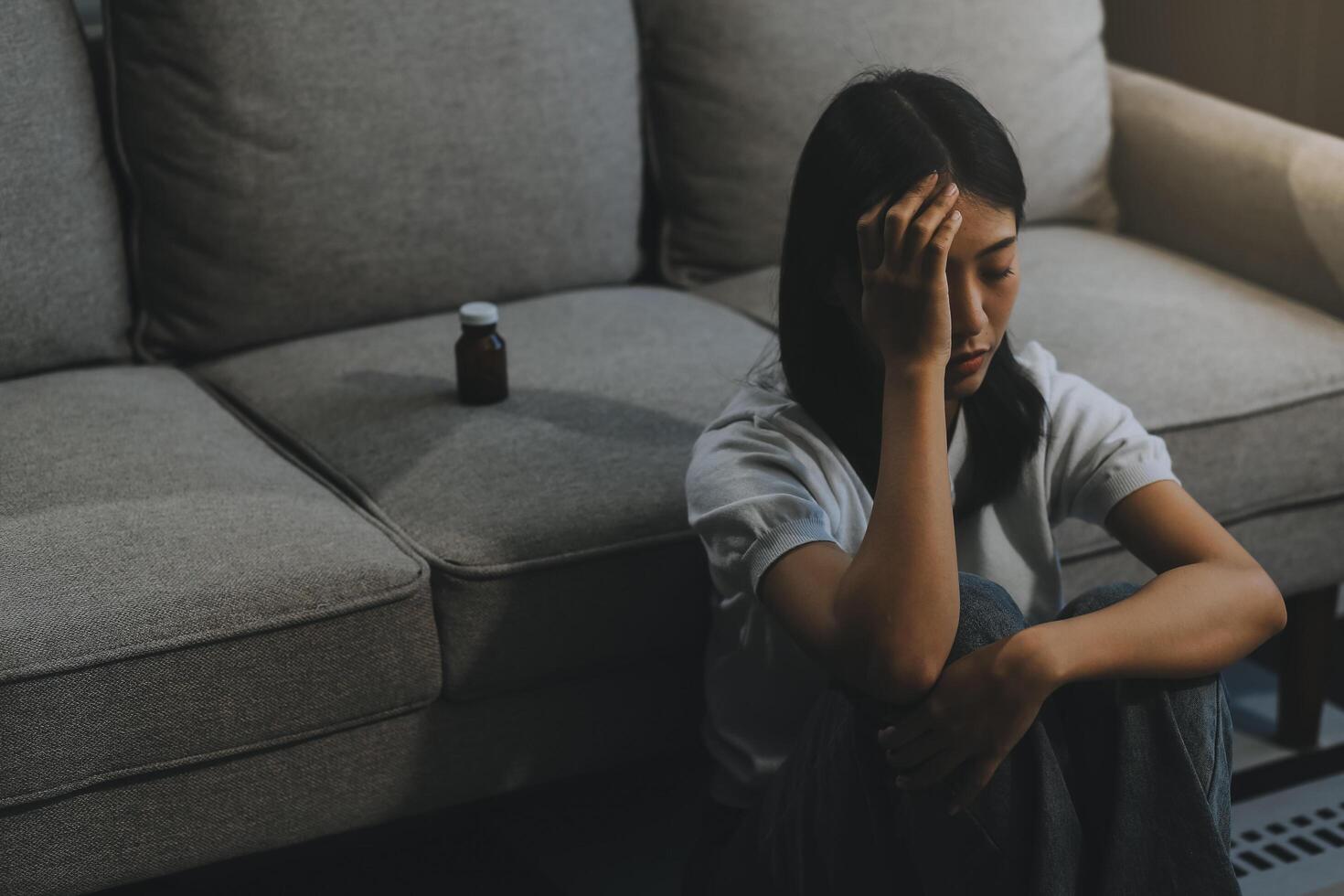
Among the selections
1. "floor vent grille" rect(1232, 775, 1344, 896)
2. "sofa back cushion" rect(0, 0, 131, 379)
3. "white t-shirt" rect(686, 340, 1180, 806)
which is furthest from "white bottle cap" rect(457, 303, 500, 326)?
"floor vent grille" rect(1232, 775, 1344, 896)

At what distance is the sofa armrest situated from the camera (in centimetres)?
197

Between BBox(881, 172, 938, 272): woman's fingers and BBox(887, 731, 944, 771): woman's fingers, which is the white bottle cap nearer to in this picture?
BBox(881, 172, 938, 272): woman's fingers

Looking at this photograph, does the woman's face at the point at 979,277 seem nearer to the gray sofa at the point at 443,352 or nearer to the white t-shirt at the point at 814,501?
the white t-shirt at the point at 814,501

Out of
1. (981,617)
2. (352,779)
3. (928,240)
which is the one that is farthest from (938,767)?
(352,779)

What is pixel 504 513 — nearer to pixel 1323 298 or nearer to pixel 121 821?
pixel 121 821

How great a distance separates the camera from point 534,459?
1558 mm

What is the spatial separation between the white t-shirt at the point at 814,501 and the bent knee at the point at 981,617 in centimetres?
14

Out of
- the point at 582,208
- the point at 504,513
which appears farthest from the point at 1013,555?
the point at 582,208

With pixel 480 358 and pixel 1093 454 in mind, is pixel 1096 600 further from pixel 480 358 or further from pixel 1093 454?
pixel 480 358

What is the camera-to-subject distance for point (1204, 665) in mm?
1152

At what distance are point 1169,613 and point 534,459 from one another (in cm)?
66

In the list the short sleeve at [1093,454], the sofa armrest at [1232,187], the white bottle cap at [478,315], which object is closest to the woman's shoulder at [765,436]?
the short sleeve at [1093,454]

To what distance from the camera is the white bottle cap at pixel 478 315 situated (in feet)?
5.43

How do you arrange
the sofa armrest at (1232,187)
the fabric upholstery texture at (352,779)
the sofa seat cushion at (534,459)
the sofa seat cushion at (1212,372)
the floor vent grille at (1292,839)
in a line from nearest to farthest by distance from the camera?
1. the fabric upholstery texture at (352,779)
2. the sofa seat cushion at (534,459)
3. the floor vent grille at (1292,839)
4. the sofa seat cushion at (1212,372)
5. the sofa armrest at (1232,187)
